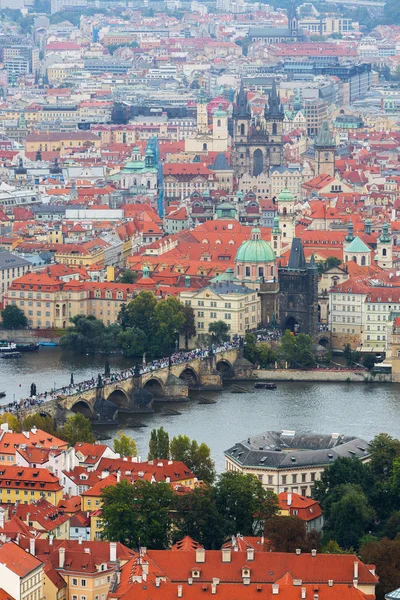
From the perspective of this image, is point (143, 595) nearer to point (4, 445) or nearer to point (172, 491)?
point (172, 491)

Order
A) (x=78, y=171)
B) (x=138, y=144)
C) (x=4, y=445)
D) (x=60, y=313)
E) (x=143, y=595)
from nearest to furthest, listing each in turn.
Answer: (x=143, y=595), (x=4, y=445), (x=60, y=313), (x=78, y=171), (x=138, y=144)

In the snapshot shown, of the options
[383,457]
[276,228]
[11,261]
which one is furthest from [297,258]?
[383,457]

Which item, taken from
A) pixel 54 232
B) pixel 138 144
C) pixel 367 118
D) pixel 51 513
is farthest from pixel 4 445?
pixel 367 118

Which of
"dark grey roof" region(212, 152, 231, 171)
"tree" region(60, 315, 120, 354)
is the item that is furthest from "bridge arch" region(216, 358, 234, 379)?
"dark grey roof" region(212, 152, 231, 171)

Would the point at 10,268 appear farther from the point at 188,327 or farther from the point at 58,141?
the point at 58,141

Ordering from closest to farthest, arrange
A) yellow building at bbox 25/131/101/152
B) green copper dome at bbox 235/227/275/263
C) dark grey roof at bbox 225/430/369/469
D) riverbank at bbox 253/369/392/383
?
1. dark grey roof at bbox 225/430/369/469
2. riverbank at bbox 253/369/392/383
3. green copper dome at bbox 235/227/275/263
4. yellow building at bbox 25/131/101/152

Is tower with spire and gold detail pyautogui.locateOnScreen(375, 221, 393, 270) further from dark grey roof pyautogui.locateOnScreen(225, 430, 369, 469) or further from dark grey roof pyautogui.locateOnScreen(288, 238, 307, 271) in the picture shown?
dark grey roof pyautogui.locateOnScreen(225, 430, 369, 469)
